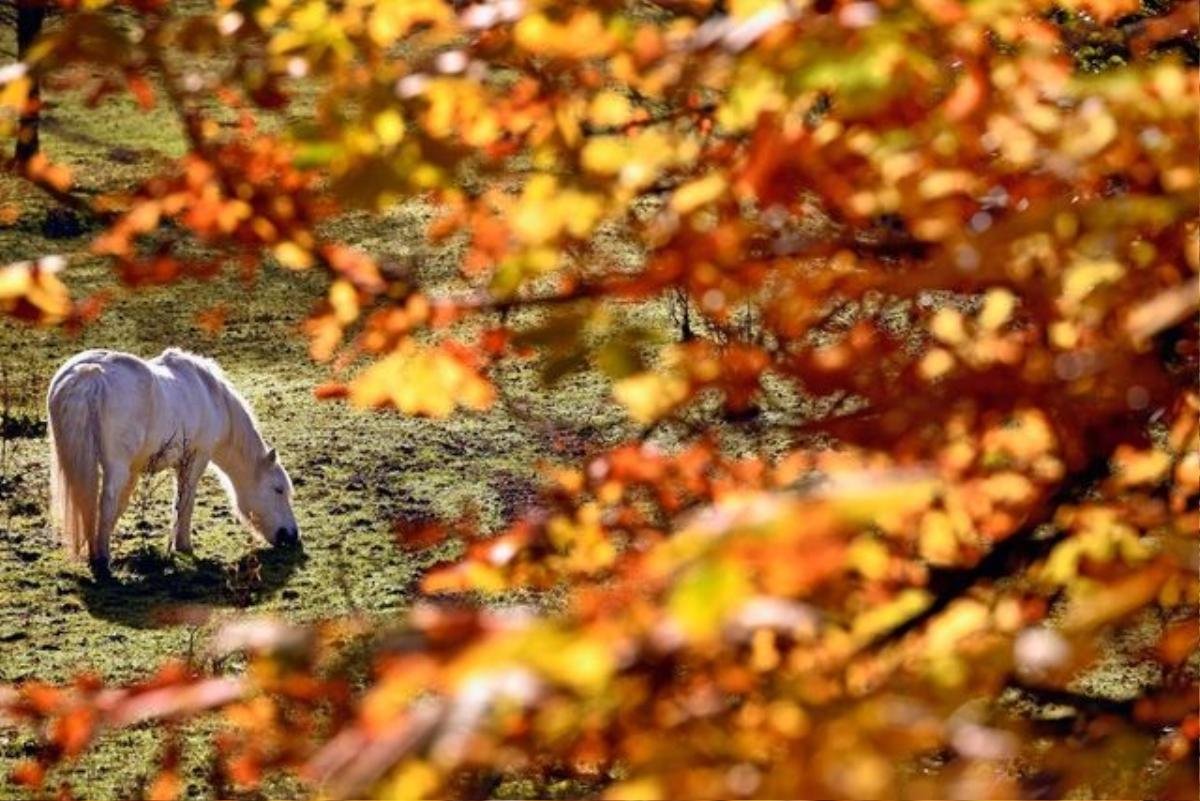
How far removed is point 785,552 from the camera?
7.61 ft

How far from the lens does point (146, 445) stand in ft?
43.8

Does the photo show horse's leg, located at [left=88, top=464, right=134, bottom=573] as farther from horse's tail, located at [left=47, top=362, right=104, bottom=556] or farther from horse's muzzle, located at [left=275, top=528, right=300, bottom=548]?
horse's muzzle, located at [left=275, top=528, right=300, bottom=548]

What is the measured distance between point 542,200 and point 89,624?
806 cm

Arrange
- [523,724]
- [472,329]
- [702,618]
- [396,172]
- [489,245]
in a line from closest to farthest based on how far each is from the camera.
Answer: [702,618] → [523,724] → [396,172] → [489,245] → [472,329]

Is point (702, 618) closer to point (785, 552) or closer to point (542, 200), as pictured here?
point (785, 552)

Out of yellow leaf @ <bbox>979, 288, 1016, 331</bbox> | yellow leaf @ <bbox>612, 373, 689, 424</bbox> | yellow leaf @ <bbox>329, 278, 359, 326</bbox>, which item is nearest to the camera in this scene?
yellow leaf @ <bbox>979, 288, 1016, 331</bbox>

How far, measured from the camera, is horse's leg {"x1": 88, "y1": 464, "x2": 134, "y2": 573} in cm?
1267

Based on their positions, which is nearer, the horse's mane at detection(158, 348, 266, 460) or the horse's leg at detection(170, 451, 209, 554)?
the horse's leg at detection(170, 451, 209, 554)

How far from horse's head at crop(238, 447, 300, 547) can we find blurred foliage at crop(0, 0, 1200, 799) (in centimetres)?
729

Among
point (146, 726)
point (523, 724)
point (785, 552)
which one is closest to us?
point (785, 552)

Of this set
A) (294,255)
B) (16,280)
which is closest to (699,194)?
(294,255)

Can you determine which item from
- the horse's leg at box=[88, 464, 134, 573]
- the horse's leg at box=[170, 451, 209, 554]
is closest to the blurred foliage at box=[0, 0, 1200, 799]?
the horse's leg at box=[88, 464, 134, 573]

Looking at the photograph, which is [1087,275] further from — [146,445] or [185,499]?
[146,445]

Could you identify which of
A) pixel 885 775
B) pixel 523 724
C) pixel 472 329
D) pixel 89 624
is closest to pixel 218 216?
pixel 523 724
